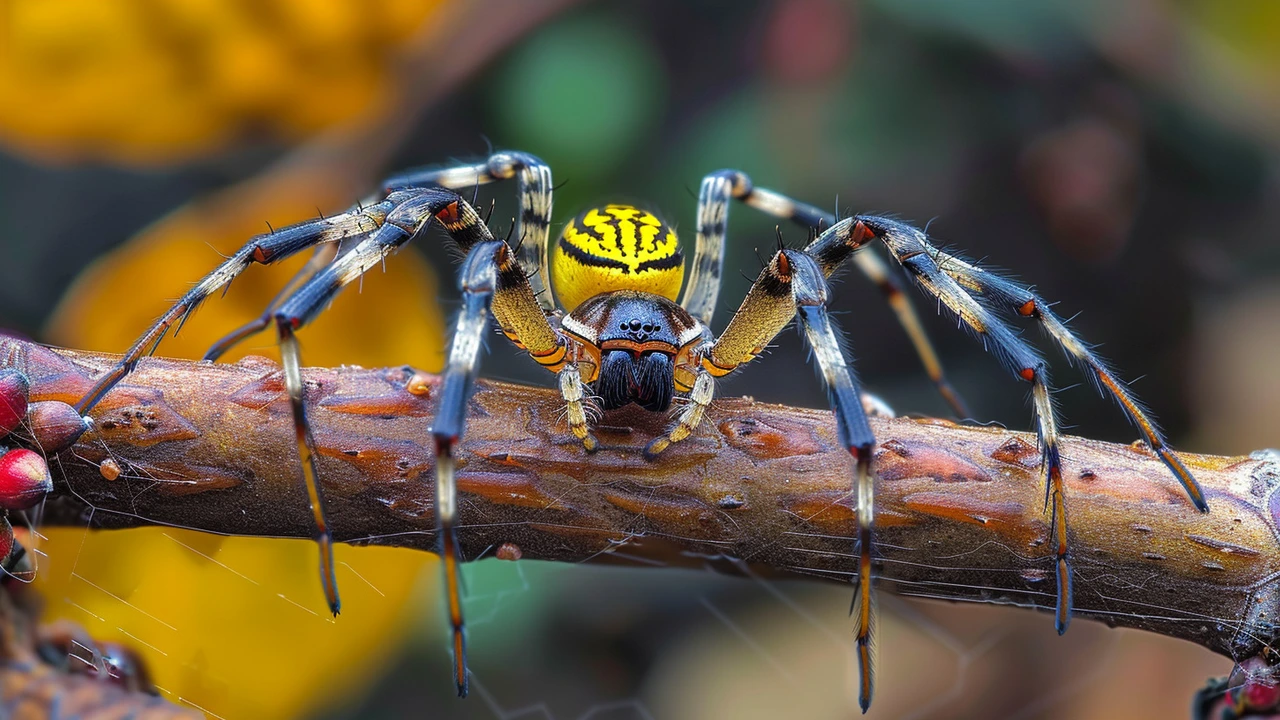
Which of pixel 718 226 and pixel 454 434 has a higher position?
pixel 718 226

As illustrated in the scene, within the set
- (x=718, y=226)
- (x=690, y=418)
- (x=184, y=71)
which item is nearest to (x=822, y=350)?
(x=690, y=418)

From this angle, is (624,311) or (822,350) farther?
(624,311)

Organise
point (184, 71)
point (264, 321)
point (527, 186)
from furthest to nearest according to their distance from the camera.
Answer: point (184, 71)
point (527, 186)
point (264, 321)

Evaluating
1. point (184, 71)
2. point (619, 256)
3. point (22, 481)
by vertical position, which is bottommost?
point (22, 481)

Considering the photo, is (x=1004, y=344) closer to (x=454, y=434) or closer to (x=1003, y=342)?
(x=1003, y=342)

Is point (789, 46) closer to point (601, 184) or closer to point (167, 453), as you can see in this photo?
point (601, 184)

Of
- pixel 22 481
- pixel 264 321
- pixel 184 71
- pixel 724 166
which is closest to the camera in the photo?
pixel 22 481

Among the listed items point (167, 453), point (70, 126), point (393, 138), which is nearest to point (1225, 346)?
point (393, 138)

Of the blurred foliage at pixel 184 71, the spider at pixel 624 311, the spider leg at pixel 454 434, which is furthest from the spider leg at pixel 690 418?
the blurred foliage at pixel 184 71

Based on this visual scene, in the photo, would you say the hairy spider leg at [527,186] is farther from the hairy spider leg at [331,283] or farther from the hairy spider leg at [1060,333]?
the hairy spider leg at [1060,333]
